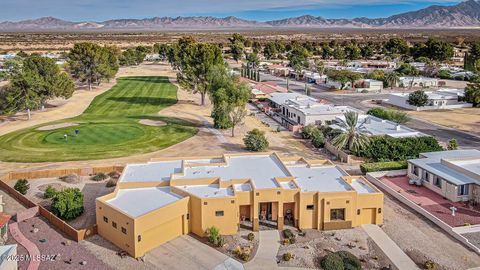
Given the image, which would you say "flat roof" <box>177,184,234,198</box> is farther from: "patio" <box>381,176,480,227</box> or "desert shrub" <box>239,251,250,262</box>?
"patio" <box>381,176,480,227</box>

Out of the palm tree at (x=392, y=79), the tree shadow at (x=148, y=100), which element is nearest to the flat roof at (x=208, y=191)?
the tree shadow at (x=148, y=100)

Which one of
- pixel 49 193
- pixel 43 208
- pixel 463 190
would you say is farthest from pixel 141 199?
pixel 463 190

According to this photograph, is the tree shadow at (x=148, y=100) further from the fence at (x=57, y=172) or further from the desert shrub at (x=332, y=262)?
the desert shrub at (x=332, y=262)

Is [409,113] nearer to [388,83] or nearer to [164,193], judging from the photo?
[388,83]

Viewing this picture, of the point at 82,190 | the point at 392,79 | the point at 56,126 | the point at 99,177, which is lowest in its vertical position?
the point at 82,190

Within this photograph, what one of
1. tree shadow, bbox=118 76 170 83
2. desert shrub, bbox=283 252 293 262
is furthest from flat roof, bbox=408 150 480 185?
tree shadow, bbox=118 76 170 83

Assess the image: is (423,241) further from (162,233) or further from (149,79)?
(149,79)
